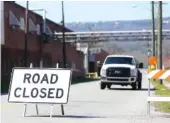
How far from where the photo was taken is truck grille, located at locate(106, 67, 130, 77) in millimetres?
33031

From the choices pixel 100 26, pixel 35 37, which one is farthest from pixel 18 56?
pixel 100 26

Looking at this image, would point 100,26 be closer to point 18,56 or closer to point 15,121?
point 18,56

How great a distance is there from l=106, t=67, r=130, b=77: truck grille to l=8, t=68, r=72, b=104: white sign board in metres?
18.8

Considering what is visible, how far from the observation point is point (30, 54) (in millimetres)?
A: 60906

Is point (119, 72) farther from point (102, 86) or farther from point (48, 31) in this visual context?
point (48, 31)

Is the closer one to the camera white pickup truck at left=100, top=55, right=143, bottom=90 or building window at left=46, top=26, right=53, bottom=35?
white pickup truck at left=100, top=55, right=143, bottom=90

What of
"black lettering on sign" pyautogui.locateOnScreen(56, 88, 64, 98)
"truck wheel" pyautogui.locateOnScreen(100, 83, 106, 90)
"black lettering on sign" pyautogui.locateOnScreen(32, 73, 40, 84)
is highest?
"black lettering on sign" pyautogui.locateOnScreen(32, 73, 40, 84)

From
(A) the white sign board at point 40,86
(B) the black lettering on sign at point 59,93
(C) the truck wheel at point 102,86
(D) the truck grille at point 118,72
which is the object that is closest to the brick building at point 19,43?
(C) the truck wheel at point 102,86

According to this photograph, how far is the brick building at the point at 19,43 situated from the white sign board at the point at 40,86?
35.8 meters

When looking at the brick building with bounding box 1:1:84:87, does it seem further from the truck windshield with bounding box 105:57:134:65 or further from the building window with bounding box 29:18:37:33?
the truck windshield with bounding box 105:57:134:65

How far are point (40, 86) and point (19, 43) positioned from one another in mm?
42171

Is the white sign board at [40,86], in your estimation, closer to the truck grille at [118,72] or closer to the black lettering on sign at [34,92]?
the black lettering on sign at [34,92]

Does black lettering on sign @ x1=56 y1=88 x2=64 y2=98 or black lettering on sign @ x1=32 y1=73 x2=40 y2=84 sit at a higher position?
black lettering on sign @ x1=32 y1=73 x2=40 y2=84

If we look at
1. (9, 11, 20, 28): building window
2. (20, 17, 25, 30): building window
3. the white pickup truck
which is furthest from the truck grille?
(20, 17, 25, 30): building window
